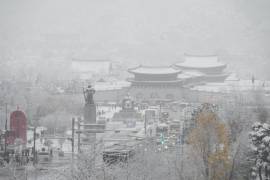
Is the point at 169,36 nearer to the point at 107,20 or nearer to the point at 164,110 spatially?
the point at 107,20

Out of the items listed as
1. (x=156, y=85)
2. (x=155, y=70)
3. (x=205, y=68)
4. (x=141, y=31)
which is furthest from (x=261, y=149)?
(x=141, y=31)

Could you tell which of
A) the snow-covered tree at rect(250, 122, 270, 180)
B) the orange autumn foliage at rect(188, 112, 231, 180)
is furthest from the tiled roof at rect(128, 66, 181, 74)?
the snow-covered tree at rect(250, 122, 270, 180)

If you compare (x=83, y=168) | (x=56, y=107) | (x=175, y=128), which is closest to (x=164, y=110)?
(x=56, y=107)

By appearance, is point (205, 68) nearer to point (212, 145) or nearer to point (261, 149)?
point (212, 145)

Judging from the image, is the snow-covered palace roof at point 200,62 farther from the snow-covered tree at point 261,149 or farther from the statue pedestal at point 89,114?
the snow-covered tree at point 261,149

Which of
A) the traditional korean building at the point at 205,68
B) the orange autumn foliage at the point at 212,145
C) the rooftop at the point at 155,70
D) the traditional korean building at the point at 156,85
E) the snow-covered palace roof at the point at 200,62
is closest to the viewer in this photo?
the orange autumn foliage at the point at 212,145

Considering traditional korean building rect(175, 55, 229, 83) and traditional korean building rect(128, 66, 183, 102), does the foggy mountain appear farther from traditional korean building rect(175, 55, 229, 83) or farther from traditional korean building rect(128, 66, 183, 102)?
traditional korean building rect(128, 66, 183, 102)

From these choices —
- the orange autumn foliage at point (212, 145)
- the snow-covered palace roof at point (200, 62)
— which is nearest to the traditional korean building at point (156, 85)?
the snow-covered palace roof at point (200, 62)
